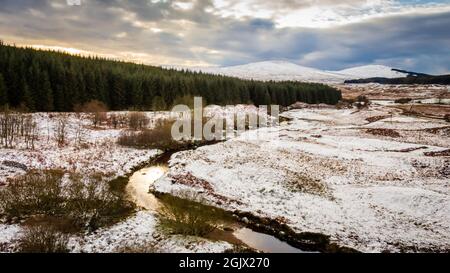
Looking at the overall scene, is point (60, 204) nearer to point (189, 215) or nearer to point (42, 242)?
point (42, 242)

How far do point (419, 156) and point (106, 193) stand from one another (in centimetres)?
3295

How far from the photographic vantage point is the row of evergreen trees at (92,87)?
234 feet

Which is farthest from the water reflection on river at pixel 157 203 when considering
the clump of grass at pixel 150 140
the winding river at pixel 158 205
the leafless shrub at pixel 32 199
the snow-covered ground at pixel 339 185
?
the clump of grass at pixel 150 140

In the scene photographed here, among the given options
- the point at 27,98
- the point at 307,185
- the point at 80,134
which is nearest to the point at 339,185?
the point at 307,185

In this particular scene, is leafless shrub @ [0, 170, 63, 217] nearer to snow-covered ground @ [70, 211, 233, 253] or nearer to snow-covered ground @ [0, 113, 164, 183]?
snow-covered ground @ [70, 211, 233, 253]

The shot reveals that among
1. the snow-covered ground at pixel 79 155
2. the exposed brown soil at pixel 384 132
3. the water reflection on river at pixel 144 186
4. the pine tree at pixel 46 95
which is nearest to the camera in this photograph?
the water reflection on river at pixel 144 186

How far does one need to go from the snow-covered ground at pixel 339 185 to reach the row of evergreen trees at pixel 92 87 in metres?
38.0

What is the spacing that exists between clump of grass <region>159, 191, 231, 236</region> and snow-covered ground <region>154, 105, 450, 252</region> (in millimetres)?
1285

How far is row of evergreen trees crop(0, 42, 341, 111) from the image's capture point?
2805 inches

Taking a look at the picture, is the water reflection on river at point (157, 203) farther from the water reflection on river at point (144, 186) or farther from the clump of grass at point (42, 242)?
the clump of grass at point (42, 242)
